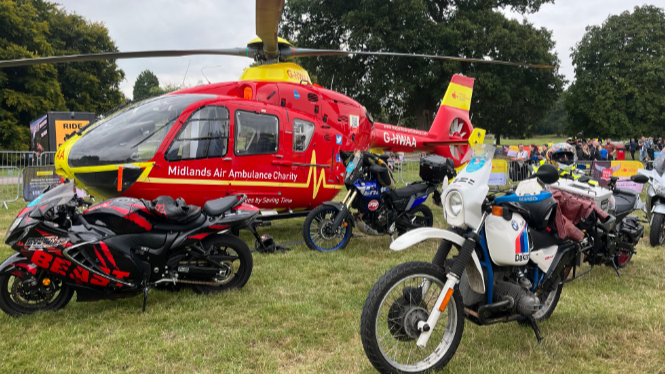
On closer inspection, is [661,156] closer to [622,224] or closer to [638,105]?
[622,224]

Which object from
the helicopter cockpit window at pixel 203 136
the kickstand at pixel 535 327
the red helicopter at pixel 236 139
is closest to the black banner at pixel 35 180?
the red helicopter at pixel 236 139

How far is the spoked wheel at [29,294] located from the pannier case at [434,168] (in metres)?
4.75

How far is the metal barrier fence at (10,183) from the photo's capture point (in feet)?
35.1

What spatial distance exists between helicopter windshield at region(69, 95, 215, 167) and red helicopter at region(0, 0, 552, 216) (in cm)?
1

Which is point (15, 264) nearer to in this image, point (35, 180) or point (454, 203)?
point (454, 203)

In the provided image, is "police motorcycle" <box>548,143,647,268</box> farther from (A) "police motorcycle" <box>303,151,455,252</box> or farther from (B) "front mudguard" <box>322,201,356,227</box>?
(B) "front mudguard" <box>322,201,356,227</box>

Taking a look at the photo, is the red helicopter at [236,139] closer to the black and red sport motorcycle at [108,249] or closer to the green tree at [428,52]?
the black and red sport motorcycle at [108,249]

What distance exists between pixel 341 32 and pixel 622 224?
20.9m

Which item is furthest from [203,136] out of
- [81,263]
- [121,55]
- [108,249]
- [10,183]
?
[10,183]

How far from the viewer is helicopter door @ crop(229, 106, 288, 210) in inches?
237

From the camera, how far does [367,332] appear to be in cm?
232

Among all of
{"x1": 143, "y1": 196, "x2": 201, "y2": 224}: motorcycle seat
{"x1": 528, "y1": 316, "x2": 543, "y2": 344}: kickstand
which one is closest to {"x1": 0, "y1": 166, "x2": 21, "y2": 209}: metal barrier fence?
{"x1": 143, "y1": 196, "x2": 201, "y2": 224}: motorcycle seat

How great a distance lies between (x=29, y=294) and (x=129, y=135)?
246cm

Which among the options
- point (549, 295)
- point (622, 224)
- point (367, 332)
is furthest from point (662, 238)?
point (367, 332)
